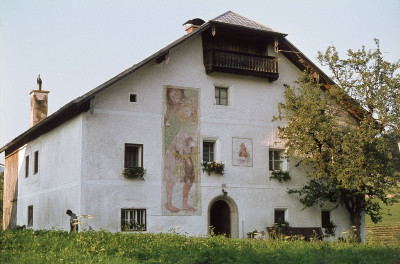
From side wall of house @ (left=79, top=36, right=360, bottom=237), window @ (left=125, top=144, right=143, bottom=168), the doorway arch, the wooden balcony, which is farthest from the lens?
the wooden balcony

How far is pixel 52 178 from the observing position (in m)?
23.3

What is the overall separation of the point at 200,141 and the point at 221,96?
2250mm

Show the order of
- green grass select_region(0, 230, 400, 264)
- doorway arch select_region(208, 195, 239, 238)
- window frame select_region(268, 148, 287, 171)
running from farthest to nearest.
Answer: window frame select_region(268, 148, 287, 171) < doorway arch select_region(208, 195, 239, 238) < green grass select_region(0, 230, 400, 264)

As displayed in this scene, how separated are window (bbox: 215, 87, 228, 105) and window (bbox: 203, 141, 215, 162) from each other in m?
1.68

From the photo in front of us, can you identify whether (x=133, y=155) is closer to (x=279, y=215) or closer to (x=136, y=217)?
(x=136, y=217)

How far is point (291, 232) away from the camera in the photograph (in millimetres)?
22750

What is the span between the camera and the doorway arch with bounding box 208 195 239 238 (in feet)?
73.0

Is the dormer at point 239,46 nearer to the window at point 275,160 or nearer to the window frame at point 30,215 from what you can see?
the window at point 275,160

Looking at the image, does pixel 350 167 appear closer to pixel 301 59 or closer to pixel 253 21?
pixel 301 59

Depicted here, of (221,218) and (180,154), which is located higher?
(180,154)

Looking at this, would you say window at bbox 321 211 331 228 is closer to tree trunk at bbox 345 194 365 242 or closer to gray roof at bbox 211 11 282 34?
tree trunk at bbox 345 194 365 242

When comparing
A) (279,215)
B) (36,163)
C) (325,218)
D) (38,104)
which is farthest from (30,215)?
(325,218)

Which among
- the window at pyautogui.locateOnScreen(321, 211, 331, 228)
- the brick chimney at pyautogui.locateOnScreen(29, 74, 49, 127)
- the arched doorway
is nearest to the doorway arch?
the arched doorway

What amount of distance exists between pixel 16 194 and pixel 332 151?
15.8 metres
